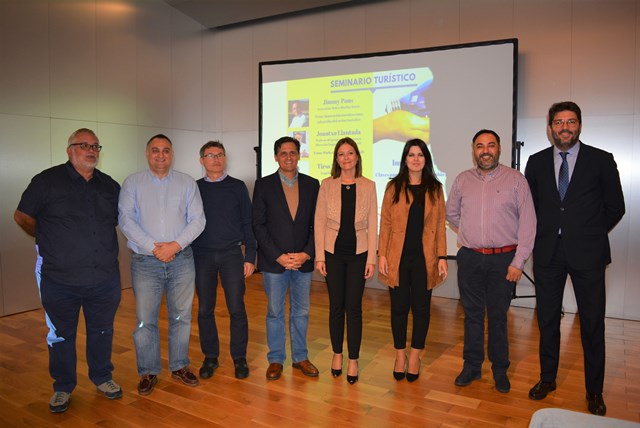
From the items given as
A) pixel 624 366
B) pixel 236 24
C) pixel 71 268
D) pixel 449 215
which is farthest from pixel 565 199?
pixel 236 24

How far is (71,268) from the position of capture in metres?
2.83

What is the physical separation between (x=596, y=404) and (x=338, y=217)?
188 cm

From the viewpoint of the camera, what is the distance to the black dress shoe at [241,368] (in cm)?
337

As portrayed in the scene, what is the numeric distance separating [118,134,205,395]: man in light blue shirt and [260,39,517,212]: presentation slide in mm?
3162

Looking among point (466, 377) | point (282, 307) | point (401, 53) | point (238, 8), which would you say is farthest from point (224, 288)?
point (238, 8)

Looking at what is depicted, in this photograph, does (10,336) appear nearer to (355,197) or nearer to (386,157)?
(355,197)

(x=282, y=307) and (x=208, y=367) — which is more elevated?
(x=282, y=307)

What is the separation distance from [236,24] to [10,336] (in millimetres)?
5140

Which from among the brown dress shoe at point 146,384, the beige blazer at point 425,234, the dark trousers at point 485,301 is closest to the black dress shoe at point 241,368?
the brown dress shoe at point 146,384

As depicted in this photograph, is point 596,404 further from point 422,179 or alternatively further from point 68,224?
point 68,224

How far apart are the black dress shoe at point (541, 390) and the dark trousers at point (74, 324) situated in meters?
2.67

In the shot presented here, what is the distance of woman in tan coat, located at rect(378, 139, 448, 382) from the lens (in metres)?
3.10

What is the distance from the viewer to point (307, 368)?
339 cm

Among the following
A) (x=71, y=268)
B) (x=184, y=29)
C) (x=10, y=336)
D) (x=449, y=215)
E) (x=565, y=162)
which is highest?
(x=184, y=29)
